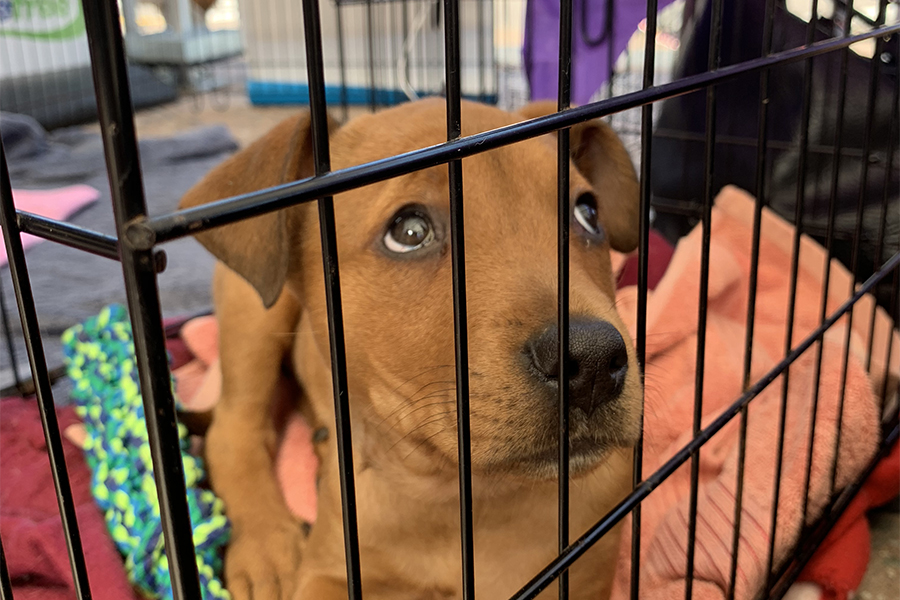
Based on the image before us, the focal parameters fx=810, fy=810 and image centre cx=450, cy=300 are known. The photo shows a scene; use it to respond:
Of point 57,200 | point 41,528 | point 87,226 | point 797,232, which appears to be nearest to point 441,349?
point 797,232

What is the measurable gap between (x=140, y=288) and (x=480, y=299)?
541 millimetres

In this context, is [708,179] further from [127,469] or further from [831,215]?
[127,469]

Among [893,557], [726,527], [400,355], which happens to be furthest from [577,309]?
[893,557]

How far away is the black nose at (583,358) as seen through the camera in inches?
34.9

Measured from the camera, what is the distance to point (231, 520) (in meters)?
1.60

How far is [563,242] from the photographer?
2.54ft

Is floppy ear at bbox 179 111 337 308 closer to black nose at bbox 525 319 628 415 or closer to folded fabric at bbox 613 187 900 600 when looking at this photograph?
black nose at bbox 525 319 628 415

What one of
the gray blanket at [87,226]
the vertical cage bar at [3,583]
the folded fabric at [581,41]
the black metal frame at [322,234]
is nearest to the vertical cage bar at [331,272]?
the black metal frame at [322,234]

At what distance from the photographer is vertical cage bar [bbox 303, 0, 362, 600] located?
0.56 m

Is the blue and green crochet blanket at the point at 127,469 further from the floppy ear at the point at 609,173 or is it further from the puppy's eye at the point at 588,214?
the floppy ear at the point at 609,173

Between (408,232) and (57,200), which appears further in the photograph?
(57,200)

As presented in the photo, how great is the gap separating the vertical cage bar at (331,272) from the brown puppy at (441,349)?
0.31m

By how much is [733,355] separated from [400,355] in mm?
1196

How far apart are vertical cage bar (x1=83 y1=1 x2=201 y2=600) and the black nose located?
448mm
